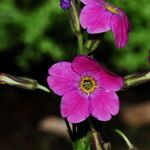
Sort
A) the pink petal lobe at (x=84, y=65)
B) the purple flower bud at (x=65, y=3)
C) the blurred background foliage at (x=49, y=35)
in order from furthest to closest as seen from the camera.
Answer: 1. the blurred background foliage at (x=49, y=35)
2. the purple flower bud at (x=65, y=3)
3. the pink petal lobe at (x=84, y=65)

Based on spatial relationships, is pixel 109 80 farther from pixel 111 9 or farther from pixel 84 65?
pixel 111 9

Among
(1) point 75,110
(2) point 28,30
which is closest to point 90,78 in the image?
(1) point 75,110

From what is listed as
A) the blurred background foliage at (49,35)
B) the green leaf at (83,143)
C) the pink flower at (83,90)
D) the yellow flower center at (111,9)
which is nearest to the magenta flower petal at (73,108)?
the pink flower at (83,90)

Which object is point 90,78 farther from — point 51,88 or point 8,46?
point 8,46

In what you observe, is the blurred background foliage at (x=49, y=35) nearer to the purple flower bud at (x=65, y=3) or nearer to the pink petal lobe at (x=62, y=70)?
the purple flower bud at (x=65, y=3)

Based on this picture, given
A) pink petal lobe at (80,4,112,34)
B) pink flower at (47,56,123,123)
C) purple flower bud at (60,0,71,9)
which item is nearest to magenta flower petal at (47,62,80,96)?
pink flower at (47,56,123,123)

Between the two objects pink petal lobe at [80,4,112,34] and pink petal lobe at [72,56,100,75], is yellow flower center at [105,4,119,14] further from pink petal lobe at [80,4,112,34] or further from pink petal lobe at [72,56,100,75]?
pink petal lobe at [72,56,100,75]

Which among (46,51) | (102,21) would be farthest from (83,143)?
(46,51)
